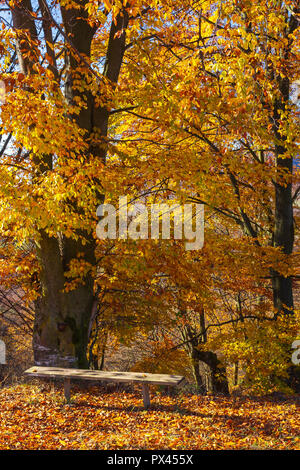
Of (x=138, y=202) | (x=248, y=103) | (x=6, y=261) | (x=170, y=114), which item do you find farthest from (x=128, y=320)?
(x=248, y=103)

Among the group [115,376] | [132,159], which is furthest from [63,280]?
[132,159]

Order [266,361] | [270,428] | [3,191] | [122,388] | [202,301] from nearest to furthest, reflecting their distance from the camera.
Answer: [270,428] → [3,191] → [122,388] → [266,361] → [202,301]

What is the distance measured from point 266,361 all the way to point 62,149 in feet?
21.6

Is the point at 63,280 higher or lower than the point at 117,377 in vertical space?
higher

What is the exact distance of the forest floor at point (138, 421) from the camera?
514 cm

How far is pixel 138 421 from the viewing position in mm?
6031

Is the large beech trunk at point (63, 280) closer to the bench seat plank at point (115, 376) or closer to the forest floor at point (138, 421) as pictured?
the forest floor at point (138, 421)

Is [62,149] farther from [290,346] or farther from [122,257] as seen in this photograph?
[290,346]

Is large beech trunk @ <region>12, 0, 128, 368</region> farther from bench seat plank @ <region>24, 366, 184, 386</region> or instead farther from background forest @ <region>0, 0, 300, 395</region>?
bench seat plank @ <region>24, 366, 184, 386</region>

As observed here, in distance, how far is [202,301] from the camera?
10.9 m

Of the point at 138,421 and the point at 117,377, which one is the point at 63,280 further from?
the point at 138,421

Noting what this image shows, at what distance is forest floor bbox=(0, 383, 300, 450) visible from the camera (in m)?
5.14

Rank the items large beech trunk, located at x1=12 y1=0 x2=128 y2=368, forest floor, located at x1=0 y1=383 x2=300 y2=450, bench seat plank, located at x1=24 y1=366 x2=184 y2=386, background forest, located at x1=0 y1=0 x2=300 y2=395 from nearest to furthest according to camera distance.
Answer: forest floor, located at x1=0 y1=383 x2=300 y2=450
bench seat plank, located at x1=24 y1=366 x2=184 y2=386
background forest, located at x1=0 y1=0 x2=300 y2=395
large beech trunk, located at x1=12 y1=0 x2=128 y2=368

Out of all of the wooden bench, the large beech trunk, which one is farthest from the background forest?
the wooden bench
